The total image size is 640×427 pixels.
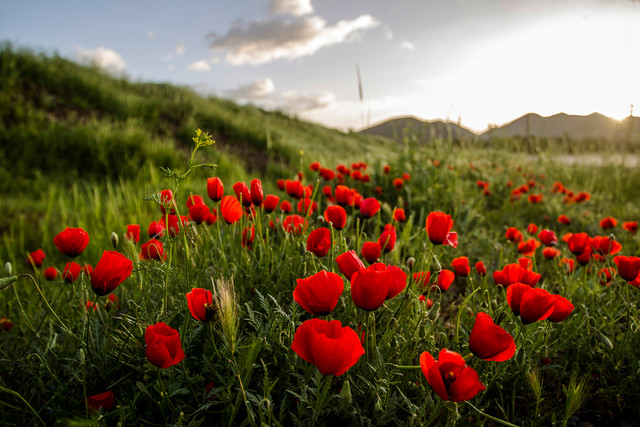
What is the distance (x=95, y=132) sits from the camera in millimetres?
5512

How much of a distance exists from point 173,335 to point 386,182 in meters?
3.46

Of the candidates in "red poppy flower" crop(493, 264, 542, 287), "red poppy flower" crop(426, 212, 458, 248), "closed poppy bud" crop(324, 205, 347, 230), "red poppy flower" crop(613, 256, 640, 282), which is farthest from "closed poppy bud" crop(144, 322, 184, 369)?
"red poppy flower" crop(613, 256, 640, 282)

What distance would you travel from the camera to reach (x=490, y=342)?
35.0 inches

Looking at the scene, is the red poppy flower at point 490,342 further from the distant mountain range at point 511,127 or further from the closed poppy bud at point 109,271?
the distant mountain range at point 511,127

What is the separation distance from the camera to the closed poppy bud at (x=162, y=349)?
0.88m

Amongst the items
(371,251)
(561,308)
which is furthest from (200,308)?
(561,308)

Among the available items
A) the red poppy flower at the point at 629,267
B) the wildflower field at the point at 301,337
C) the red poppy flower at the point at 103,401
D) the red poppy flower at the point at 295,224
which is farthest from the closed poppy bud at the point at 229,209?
the red poppy flower at the point at 629,267

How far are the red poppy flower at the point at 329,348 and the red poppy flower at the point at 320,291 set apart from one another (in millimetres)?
122

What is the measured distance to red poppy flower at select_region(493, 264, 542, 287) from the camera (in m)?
1.28

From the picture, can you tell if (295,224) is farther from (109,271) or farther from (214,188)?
(109,271)

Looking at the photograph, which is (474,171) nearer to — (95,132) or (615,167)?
(615,167)

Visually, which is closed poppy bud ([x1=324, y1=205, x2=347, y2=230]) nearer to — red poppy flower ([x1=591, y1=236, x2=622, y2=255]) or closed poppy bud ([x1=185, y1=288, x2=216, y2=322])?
closed poppy bud ([x1=185, y1=288, x2=216, y2=322])

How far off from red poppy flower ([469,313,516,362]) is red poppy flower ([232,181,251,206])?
1003 millimetres

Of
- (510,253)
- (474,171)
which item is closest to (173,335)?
(510,253)
